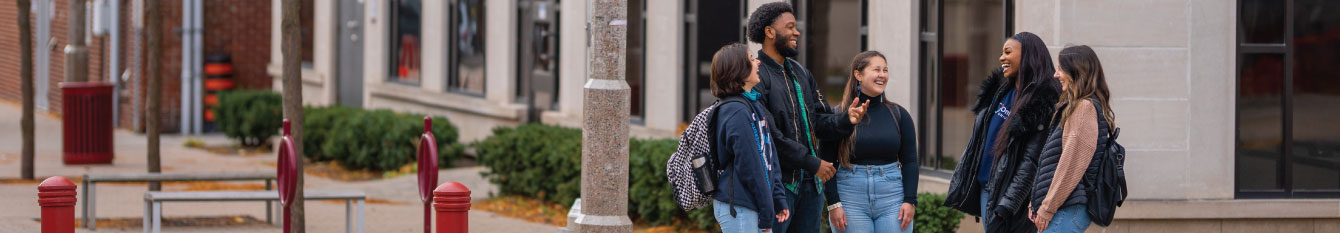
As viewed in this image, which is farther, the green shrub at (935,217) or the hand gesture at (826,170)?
the green shrub at (935,217)

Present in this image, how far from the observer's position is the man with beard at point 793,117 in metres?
6.71

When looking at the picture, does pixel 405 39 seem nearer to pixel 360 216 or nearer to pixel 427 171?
pixel 360 216

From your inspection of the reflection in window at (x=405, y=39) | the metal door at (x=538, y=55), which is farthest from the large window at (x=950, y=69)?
the reflection in window at (x=405, y=39)

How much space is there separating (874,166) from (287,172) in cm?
340

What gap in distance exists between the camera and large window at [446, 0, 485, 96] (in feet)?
59.7

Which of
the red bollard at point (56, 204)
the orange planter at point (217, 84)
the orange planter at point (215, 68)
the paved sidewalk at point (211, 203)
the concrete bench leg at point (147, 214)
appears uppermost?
→ the orange planter at point (215, 68)

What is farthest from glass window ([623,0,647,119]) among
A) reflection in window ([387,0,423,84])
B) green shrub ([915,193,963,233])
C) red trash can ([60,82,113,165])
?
red trash can ([60,82,113,165])

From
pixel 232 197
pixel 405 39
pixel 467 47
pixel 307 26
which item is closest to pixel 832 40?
pixel 232 197

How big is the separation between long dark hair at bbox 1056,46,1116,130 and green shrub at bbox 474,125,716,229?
170 inches

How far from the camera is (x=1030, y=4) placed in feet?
31.6

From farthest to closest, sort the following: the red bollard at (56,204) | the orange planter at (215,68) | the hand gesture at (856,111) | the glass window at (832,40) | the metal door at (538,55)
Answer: the orange planter at (215,68) → the metal door at (538,55) → the glass window at (832,40) → the red bollard at (56,204) → the hand gesture at (856,111)

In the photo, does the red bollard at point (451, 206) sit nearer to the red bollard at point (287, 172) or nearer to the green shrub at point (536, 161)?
the red bollard at point (287, 172)

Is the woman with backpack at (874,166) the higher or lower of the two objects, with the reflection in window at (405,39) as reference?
lower

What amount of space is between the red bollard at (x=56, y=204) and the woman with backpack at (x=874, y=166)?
12.3 ft
